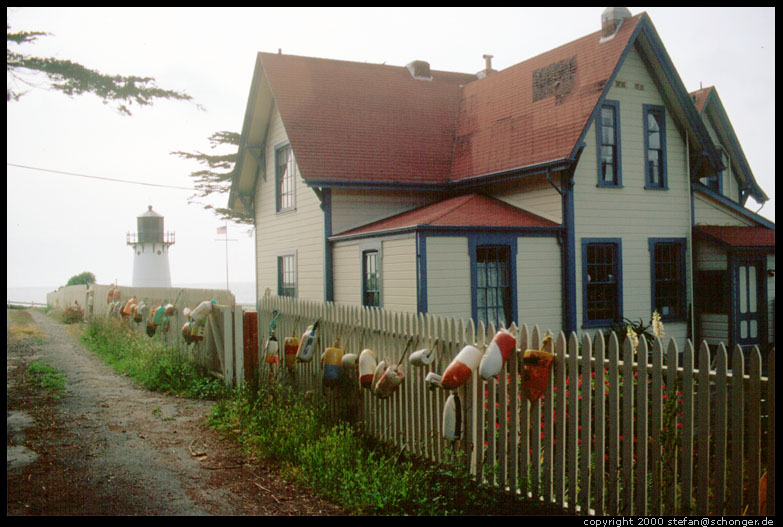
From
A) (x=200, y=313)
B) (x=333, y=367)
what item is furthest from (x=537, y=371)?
(x=200, y=313)

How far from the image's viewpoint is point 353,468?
6066 millimetres

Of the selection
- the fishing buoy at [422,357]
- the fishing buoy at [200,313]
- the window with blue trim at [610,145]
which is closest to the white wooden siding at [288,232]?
the fishing buoy at [200,313]

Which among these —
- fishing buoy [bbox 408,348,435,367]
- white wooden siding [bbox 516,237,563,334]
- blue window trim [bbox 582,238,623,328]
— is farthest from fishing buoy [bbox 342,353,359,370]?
blue window trim [bbox 582,238,623,328]

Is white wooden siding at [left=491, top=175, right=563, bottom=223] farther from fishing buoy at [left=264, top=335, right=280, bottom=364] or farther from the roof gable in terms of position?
the roof gable

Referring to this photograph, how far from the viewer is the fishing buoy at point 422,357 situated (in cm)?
617

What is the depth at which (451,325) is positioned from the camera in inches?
242

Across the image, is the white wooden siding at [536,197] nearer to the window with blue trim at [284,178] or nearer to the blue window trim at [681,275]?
the blue window trim at [681,275]

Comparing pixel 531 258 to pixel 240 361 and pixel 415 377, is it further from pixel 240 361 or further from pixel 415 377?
pixel 415 377

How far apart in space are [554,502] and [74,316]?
2660 centimetres

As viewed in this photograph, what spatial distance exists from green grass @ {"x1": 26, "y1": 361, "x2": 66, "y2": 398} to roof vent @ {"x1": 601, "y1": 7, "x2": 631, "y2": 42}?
13.6 metres

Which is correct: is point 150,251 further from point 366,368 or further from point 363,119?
point 366,368

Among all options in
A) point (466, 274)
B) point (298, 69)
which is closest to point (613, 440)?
point (466, 274)

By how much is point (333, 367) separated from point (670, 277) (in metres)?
11.5

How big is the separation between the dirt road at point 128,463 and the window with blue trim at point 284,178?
30.7 feet
